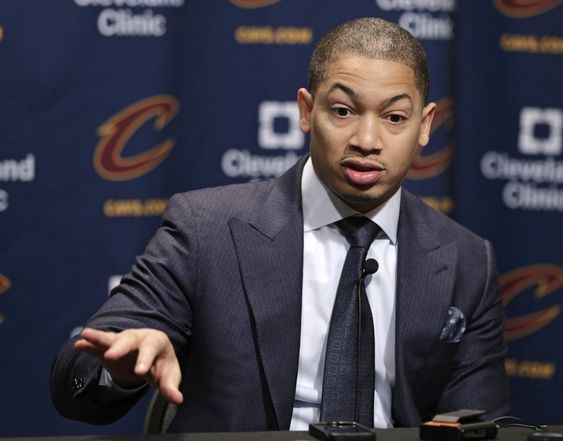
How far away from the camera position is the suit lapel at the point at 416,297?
236 cm

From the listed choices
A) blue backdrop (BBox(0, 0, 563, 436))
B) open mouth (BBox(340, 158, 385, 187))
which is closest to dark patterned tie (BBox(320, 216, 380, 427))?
open mouth (BBox(340, 158, 385, 187))

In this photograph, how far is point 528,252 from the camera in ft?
13.2

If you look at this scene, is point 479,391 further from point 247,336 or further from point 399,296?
point 247,336

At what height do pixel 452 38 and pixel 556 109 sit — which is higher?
pixel 452 38

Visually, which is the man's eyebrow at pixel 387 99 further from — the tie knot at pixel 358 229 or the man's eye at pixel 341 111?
the tie knot at pixel 358 229

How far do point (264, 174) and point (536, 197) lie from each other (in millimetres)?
1070

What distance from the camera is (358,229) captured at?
8.00 ft

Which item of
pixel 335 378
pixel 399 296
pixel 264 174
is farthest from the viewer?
pixel 264 174

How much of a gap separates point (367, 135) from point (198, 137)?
67.5 inches

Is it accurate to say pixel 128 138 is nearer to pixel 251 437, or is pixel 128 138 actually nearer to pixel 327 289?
pixel 327 289

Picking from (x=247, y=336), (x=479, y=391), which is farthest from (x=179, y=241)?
(x=479, y=391)

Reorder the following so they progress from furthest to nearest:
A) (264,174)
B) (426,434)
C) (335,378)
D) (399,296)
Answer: (264,174)
(399,296)
(335,378)
(426,434)

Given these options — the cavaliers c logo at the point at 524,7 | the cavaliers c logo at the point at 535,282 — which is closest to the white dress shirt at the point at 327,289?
the cavaliers c logo at the point at 535,282

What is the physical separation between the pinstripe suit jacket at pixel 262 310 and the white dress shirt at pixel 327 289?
0.03 m
